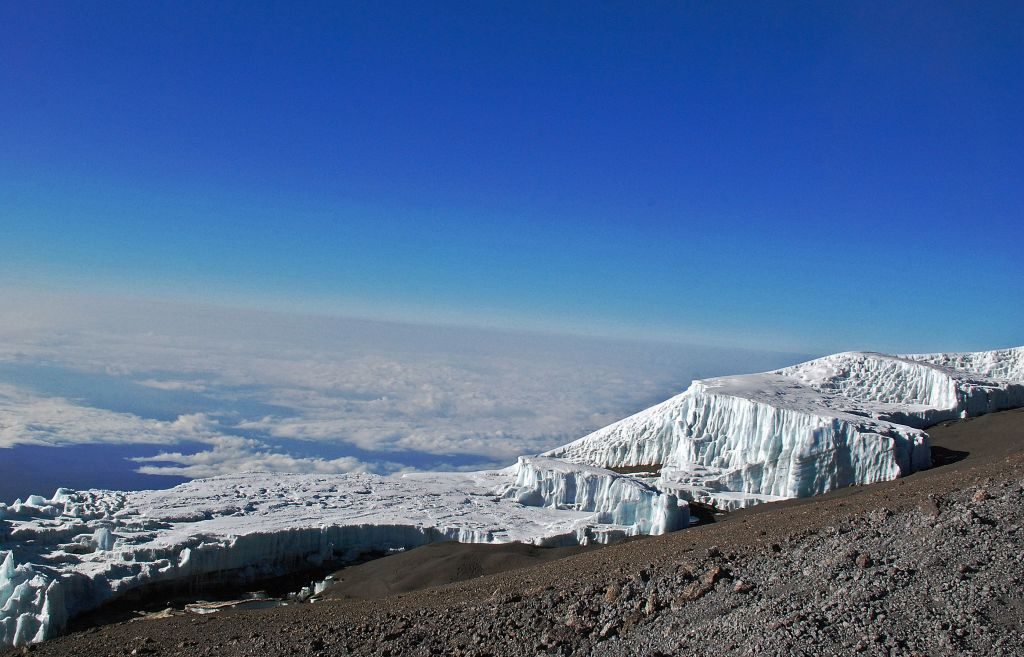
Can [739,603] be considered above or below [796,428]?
below

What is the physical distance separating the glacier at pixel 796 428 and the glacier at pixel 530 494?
74 mm

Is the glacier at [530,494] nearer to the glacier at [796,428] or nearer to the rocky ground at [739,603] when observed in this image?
the glacier at [796,428]

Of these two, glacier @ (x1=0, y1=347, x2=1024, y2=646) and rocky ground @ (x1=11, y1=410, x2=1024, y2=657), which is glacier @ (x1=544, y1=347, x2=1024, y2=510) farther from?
rocky ground @ (x1=11, y1=410, x2=1024, y2=657)

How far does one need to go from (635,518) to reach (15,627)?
2108 cm

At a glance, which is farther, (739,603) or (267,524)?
(267,524)

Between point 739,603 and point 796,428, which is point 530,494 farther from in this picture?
point 739,603

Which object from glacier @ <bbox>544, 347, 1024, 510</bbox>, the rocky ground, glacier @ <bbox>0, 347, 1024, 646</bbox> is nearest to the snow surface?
glacier @ <bbox>0, 347, 1024, 646</bbox>

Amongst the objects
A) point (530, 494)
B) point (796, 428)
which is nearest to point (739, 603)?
point (530, 494)

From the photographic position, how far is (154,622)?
20984mm

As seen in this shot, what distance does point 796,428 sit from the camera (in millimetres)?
35906

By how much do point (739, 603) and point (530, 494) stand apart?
20137 millimetres

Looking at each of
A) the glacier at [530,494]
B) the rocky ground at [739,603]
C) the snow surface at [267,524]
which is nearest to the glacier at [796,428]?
the glacier at [530,494]

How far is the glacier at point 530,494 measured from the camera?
80.4 ft

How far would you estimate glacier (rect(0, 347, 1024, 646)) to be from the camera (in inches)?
965
